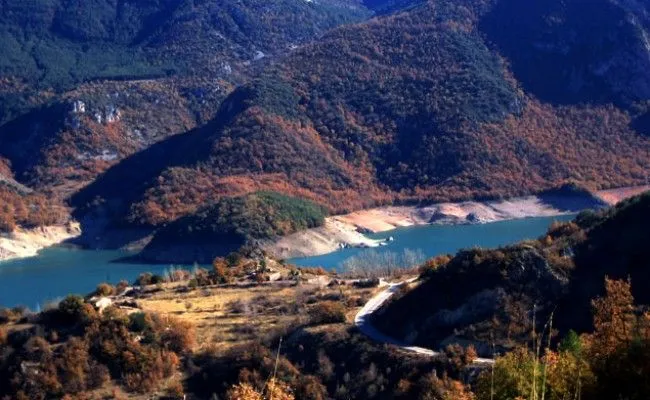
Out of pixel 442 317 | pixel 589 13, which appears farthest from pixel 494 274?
pixel 589 13

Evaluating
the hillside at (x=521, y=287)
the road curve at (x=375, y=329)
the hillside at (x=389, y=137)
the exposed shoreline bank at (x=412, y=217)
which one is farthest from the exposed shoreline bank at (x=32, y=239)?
the hillside at (x=521, y=287)

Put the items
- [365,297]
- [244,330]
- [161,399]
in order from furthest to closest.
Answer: [365,297], [244,330], [161,399]

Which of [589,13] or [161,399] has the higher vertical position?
[589,13]

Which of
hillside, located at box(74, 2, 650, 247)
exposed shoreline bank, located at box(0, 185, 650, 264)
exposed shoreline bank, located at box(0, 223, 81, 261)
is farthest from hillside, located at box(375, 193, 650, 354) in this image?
hillside, located at box(74, 2, 650, 247)

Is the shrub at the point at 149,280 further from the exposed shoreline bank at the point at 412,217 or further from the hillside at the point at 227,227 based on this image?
the exposed shoreline bank at the point at 412,217

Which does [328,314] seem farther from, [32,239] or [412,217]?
[32,239]

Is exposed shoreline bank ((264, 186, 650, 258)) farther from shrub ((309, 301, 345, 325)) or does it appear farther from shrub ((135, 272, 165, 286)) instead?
shrub ((309, 301, 345, 325))

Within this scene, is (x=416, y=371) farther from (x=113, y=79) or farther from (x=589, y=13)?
(x=113, y=79)

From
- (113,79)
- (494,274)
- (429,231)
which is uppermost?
(113,79)
